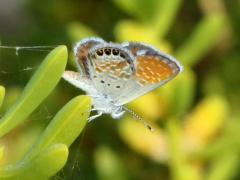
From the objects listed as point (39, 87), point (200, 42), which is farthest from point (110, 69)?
point (200, 42)

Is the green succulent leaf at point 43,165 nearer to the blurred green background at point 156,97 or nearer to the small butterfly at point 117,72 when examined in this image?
the small butterfly at point 117,72

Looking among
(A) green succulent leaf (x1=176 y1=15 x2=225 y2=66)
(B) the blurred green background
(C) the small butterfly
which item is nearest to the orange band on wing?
(C) the small butterfly

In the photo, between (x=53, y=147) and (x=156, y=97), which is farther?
(x=156, y=97)

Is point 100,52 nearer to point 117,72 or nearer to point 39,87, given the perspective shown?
point 117,72

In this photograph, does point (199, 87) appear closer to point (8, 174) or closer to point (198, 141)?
point (198, 141)

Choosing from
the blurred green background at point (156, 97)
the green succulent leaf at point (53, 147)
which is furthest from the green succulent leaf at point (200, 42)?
the green succulent leaf at point (53, 147)

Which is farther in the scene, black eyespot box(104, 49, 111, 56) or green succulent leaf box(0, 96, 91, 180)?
black eyespot box(104, 49, 111, 56)

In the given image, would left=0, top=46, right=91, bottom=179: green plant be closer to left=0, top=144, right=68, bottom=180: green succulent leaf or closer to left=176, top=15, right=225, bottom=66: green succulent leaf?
left=0, top=144, right=68, bottom=180: green succulent leaf
